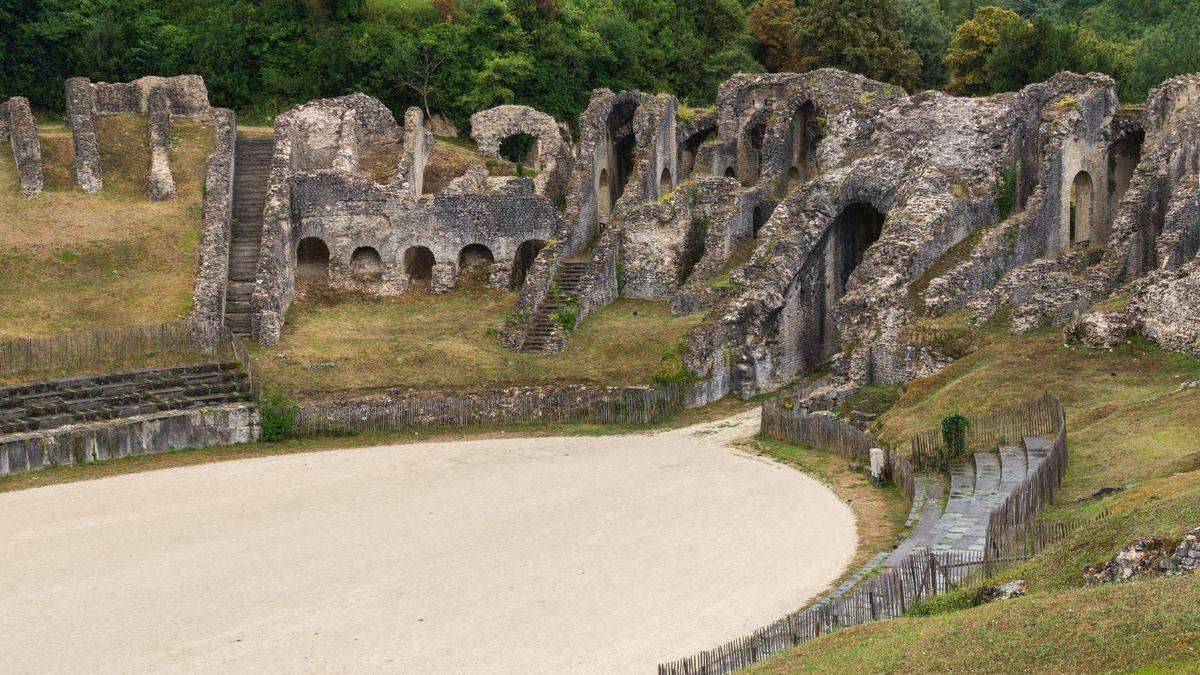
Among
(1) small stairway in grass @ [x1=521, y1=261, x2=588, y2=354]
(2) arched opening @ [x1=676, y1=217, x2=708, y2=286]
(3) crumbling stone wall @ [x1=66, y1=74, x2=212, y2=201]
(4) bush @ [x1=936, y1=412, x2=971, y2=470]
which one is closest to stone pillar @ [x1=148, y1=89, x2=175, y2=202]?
(3) crumbling stone wall @ [x1=66, y1=74, x2=212, y2=201]

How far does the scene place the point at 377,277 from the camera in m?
50.3

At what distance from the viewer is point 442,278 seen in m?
50.2

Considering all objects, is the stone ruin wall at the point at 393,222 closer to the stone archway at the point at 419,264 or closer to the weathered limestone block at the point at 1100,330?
the stone archway at the point at 419,264

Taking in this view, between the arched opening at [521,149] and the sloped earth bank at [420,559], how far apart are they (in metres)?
27.1

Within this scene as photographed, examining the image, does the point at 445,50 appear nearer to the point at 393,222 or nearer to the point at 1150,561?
the point at 393,222

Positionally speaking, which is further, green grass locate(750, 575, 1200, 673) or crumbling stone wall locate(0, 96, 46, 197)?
crumbling stone wall locate(0, 96, 46, 197)

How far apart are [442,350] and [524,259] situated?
10.2 metres

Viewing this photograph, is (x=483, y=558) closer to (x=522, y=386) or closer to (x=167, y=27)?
(x=522, y=386)

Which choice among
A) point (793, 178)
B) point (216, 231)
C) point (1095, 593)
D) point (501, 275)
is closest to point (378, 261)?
point (501, 275)

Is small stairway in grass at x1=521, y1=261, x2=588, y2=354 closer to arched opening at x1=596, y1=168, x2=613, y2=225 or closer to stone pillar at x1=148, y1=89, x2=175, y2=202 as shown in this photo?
arched opening at x1=596, y1=168, x2=613, y2=225

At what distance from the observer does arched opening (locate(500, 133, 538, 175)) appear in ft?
203

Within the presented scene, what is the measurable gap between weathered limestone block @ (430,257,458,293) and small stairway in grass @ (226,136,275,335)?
6.13m

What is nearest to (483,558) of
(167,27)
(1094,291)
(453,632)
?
(453,632)

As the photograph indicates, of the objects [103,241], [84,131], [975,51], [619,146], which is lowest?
[103,241]
